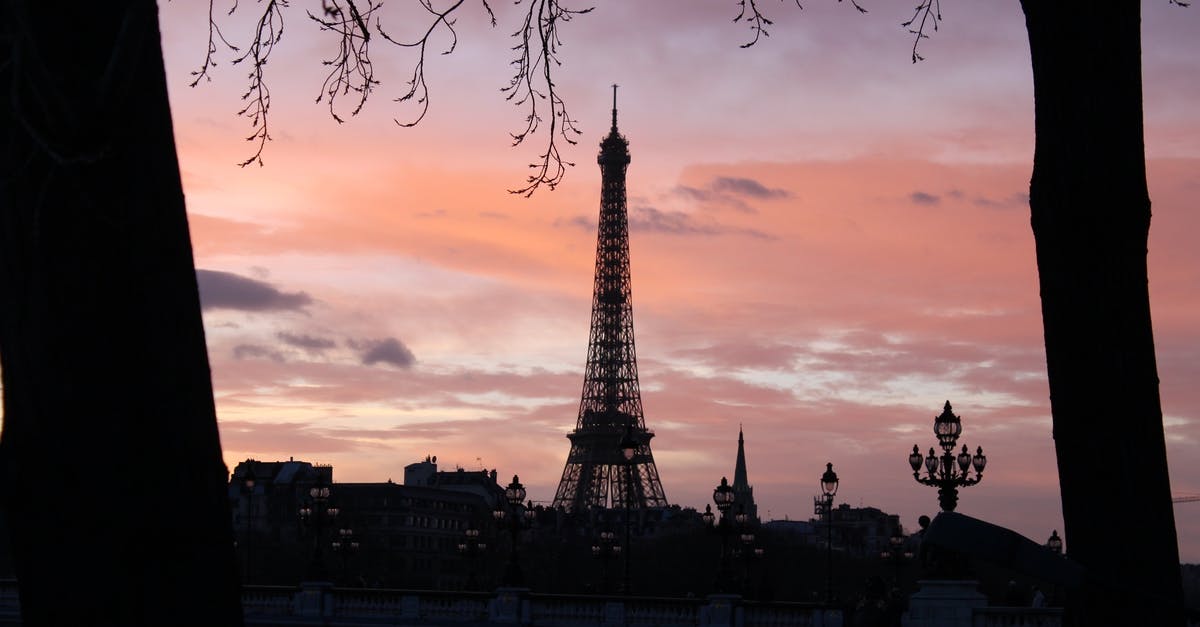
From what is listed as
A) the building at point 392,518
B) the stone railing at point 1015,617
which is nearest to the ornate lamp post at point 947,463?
the stone railing at point 1015,617

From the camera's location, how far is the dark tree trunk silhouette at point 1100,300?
20.4 feet

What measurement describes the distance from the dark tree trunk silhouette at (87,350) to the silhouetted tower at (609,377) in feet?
419

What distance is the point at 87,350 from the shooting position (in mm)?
4770

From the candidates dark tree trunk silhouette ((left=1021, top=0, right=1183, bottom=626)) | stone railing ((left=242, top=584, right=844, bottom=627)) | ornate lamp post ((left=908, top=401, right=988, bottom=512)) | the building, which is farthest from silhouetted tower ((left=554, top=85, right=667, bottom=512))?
dark tree trunk silhouette ((left=1021, top=0, right=1183, bottom=626))

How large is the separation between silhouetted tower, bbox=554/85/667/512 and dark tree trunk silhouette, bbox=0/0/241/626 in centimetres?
12766

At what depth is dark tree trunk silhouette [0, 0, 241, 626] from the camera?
4770 millimetres

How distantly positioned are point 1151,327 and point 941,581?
973 inches

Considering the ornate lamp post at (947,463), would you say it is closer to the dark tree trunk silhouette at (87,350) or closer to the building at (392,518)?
the dark tree trunk silhouette at (87,350)

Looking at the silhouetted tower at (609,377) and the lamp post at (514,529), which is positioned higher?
the silhouetted tower at (609,377)

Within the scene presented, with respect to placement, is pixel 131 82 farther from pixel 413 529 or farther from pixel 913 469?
pixel 413 529

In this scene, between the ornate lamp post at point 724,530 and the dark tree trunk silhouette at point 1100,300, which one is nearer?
the dark tree trunk silhouette at point 1100,300

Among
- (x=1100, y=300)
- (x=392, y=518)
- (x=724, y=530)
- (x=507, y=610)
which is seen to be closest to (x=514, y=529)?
(x=507, y=610)

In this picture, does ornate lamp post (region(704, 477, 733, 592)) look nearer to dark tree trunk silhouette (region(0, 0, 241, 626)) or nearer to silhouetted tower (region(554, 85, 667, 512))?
dark tree trunk silhouette (region(0, 0, 241, 626))

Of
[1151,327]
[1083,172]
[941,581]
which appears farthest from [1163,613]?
[941,581]
